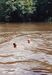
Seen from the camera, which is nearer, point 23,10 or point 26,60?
point 26,60

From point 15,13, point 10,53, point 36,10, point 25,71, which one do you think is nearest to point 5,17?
point 15,13

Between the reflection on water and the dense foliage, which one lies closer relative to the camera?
the reflection on water

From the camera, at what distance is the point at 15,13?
2036 inches

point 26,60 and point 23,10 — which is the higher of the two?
point 26,60

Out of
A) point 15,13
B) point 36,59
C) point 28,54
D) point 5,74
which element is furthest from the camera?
point 15,13

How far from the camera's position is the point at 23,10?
51.7 meters

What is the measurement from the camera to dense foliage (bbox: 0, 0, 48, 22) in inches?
2026

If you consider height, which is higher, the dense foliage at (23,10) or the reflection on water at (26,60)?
the reflection on water at (26,60)

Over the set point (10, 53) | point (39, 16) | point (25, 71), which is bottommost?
point (39, 16)

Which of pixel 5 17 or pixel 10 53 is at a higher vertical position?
pixel 10 53

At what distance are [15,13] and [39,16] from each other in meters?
4.51

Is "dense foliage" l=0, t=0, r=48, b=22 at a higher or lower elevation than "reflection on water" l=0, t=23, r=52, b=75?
lower

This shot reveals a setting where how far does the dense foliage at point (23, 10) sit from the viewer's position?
51469mm

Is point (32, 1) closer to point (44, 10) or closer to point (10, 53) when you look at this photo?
point (44, 10)
